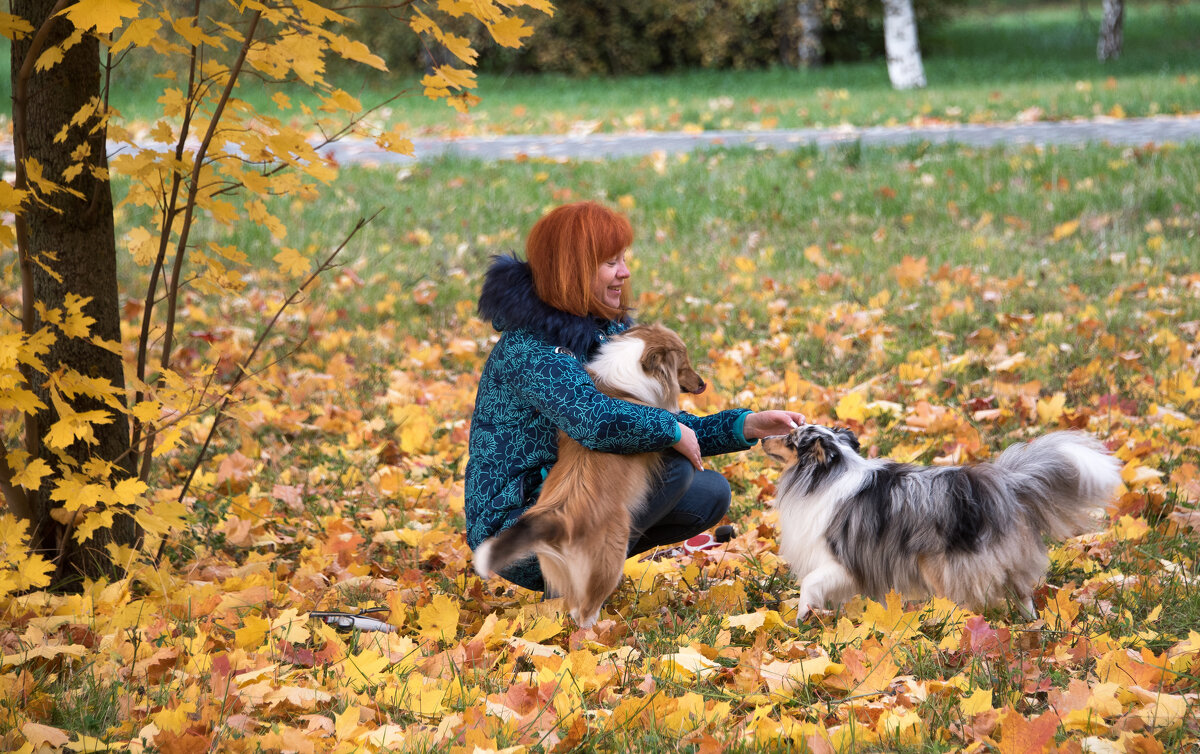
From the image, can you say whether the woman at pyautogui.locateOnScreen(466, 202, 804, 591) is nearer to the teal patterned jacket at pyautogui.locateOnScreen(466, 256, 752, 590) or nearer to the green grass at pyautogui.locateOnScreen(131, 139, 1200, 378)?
the teal patterned jacket at pyautogui.locateOnScreen(466, 256, 752, 590)

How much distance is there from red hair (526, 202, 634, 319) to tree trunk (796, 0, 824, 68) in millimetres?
24900

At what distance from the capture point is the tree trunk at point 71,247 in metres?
3.22

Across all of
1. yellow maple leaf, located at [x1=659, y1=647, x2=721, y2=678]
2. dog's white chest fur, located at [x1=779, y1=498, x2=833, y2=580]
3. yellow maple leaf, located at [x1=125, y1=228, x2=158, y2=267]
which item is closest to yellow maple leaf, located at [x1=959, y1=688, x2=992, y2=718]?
yellow maple leaf, located at [x1=659, y1=647, x2=721, y2=678]

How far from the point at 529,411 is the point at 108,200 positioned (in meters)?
1.55

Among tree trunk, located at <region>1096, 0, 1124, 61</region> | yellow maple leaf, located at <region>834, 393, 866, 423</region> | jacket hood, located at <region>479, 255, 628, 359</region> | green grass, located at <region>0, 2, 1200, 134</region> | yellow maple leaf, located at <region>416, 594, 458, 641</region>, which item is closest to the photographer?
yellow maple leaf, located at <region>416, 594, 458, 641</region>

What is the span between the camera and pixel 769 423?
3383 millimetres

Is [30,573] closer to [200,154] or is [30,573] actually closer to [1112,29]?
[200,154]

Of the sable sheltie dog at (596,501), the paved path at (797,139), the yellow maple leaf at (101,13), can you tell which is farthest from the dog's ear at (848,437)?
the paved path at (797,139)

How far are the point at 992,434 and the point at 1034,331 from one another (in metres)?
1.58

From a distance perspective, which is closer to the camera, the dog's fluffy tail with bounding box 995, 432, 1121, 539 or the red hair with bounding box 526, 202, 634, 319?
the dog's fluffy tail with bounding box 995, 432, 1121, 539

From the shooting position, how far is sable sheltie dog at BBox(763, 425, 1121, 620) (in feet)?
10.1

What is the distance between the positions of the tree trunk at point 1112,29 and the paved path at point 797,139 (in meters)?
13.4

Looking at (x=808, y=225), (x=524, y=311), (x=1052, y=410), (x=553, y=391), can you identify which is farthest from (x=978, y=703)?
(x=808, y=225)

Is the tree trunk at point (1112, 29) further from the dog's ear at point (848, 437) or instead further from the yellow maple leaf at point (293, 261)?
the yellow maple leaf at point (293, 261)
